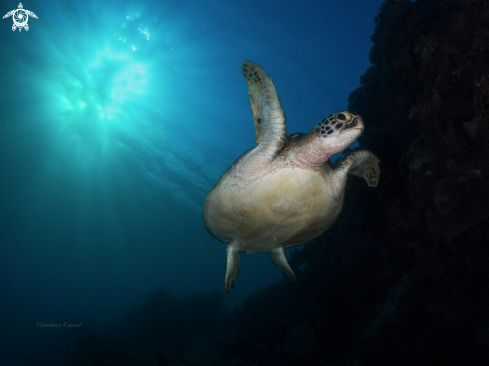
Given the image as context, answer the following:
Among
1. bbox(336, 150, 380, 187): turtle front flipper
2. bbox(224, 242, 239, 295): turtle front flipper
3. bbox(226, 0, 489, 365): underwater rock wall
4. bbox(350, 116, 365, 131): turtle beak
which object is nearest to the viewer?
bbox(350, 116, 365, 131): turtle beak

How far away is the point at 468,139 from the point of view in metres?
3.29

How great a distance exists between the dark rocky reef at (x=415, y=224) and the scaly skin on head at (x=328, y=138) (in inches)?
72.5

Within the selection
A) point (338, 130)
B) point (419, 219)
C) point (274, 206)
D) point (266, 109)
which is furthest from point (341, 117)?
point (419, 219)

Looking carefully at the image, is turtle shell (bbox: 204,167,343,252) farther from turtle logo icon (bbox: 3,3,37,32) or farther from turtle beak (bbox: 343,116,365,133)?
turtle logo icon (bbox: 3,3,37,32)

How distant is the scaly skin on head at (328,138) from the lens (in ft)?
9.80

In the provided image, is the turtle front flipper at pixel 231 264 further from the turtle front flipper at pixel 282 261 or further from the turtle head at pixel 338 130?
the turtle head at pixel 338 130

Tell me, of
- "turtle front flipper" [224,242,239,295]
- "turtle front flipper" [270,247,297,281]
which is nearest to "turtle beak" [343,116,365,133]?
"turtle front flipper" [270,247,297,281]

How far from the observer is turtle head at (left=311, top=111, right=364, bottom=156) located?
2.97 meters

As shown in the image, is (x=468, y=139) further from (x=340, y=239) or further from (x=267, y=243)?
(x=340, y=239)

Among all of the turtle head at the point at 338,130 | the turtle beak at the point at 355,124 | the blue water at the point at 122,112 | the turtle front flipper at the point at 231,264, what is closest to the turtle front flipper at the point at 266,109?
the turtle head at the point at 338,130

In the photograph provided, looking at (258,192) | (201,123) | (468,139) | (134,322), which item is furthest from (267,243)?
(134,322)

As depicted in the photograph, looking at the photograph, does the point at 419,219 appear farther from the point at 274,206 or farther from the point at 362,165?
the point at 274,206

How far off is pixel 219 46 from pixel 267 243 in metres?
15.5

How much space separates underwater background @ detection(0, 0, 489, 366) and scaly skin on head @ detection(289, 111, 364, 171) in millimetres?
1847
